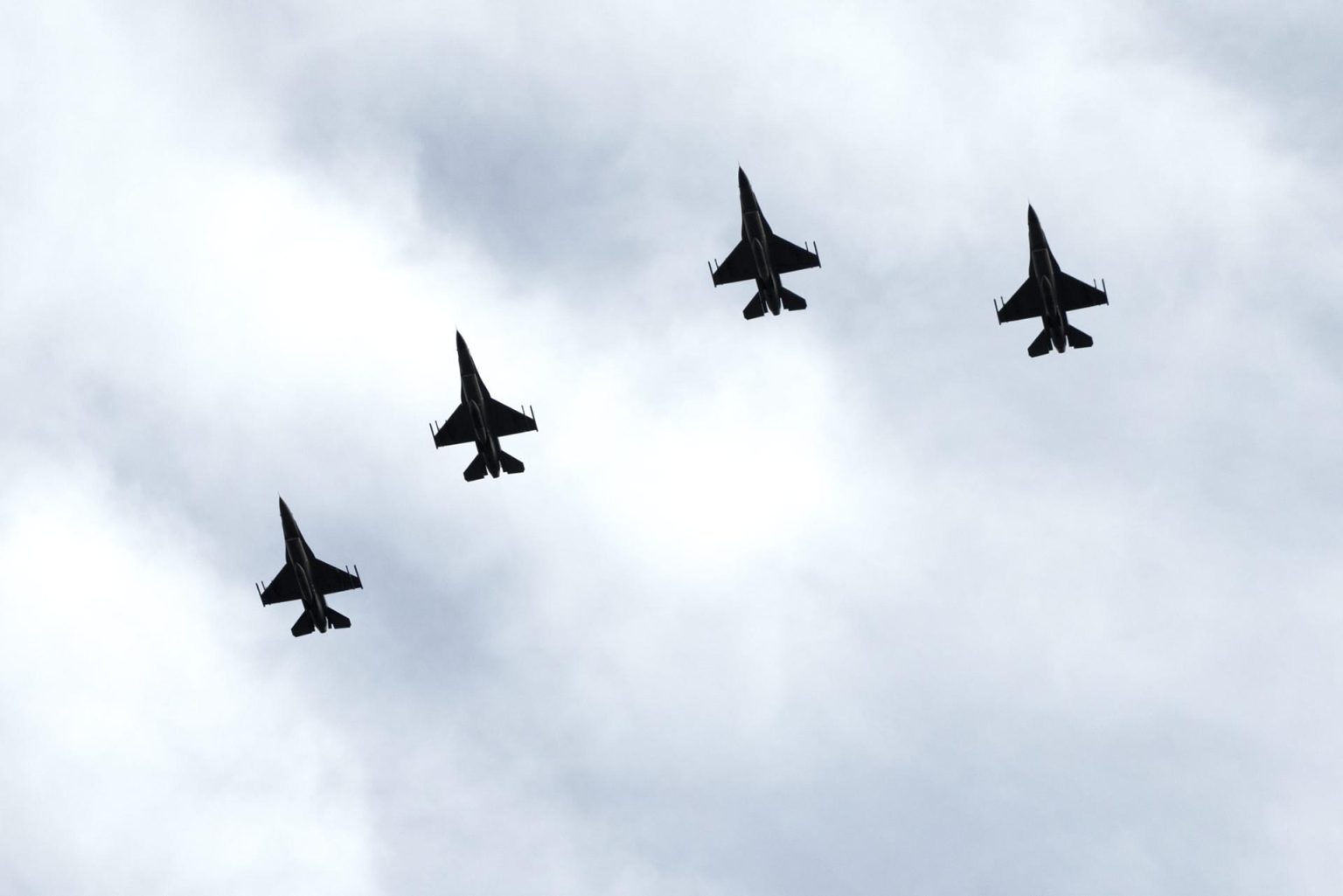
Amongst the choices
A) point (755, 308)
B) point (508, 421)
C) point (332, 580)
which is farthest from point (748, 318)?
point (332, 580)

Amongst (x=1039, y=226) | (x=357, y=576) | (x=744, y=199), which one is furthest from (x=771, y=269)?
(x=357, y=576)

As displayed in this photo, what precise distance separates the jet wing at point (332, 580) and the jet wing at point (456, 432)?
969cm

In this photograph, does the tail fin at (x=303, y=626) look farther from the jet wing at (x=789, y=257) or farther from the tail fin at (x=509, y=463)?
the jet wing at (x=789, y=257)

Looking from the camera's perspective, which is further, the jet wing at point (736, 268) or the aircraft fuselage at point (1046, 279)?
the jet wing at point (736, 268)

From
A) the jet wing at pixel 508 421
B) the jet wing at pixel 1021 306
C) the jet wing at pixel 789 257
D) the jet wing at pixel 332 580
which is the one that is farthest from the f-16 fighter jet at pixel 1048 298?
the jet wing at pixel 332 580

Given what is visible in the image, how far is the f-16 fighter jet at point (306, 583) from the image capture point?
106 m

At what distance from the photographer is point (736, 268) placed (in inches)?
4336

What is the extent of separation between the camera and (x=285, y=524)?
348 feet

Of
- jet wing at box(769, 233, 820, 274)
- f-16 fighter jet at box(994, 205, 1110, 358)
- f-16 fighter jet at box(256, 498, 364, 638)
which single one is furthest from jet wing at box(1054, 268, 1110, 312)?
f-16 fighter jet at box(256, 498, 364, 638)

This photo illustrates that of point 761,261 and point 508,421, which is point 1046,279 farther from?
point 508,421

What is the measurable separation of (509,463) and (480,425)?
385 cm

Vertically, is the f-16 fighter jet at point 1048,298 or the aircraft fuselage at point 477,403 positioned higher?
the f-16 fighter jet at point 1048,298

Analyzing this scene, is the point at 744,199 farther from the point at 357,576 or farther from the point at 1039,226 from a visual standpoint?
the point at 357,576

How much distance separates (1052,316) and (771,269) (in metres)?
16.6
